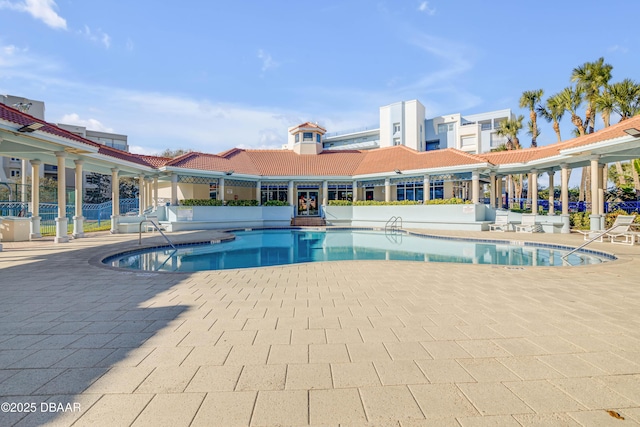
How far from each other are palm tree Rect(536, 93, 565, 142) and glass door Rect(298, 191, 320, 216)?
19.3 m

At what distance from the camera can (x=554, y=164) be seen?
18.4 metres

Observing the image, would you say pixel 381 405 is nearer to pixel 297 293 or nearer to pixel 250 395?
pixel 250 395

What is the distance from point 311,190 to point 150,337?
23.9 m

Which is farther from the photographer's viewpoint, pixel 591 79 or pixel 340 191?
pixel 340 191

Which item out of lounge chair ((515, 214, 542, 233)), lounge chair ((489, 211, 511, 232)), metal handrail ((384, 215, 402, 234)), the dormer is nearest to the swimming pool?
metal handrail ((384, 215, 402, 234))

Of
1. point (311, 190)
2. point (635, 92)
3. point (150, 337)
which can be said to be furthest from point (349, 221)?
point (150, 337)

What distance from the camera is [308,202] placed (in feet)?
89.9

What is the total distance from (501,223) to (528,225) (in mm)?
1415

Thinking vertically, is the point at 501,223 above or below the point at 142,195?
below

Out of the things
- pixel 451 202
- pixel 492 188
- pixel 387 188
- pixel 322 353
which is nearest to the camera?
pixel 322 353

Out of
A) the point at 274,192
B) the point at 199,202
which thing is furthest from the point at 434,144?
the point at 199,202

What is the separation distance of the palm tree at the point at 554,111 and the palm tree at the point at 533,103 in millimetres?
483

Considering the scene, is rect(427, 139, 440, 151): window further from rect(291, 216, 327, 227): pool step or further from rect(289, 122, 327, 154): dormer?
rect(291, 216, 327, 227): pool step

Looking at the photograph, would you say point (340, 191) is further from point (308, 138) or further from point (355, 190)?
point (308, 138)
